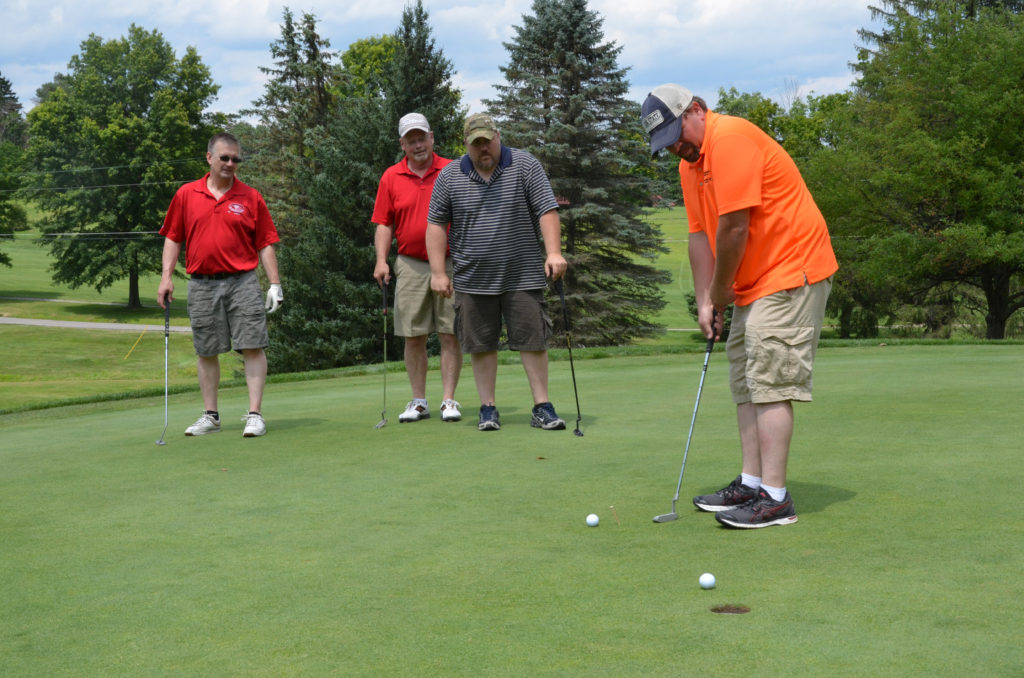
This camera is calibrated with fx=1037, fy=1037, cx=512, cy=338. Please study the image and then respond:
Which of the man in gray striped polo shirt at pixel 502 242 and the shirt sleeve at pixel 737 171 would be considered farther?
the man in gray striped polo shirt at pixel 502 242

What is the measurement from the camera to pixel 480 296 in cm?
669

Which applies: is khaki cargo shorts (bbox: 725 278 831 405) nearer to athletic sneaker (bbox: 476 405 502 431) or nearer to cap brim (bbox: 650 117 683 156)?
cap brim (bbox: 650 117 683 156)

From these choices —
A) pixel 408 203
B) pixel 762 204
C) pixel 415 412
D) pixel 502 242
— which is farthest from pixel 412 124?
pixel 762 204

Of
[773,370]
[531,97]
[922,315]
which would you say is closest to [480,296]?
[773,370]

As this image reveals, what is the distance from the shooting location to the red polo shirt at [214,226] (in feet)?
22.5

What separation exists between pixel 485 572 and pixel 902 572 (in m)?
1.25

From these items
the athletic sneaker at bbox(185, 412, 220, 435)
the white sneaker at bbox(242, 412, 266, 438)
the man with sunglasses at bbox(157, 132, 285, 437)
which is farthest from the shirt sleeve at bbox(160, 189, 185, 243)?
the white sneaker at bbox(242, 412, 266, 438)

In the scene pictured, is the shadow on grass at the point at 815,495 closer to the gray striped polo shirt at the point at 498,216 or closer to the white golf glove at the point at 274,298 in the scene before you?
the gray striped polo shirt at the point at 498,216

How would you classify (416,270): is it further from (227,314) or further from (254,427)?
(254,427)

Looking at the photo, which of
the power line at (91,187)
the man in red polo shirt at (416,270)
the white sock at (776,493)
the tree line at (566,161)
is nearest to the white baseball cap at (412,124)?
the man in red polo shirt at (416,270)

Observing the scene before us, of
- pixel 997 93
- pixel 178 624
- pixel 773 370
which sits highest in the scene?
pixel 997 93

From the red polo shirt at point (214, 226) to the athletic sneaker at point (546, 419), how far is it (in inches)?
85.1

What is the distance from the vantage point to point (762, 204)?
387 cm

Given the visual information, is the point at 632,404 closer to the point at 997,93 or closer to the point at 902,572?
the point at 902,572
